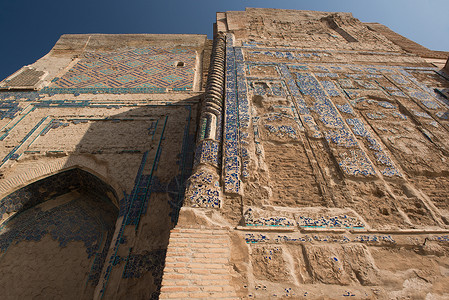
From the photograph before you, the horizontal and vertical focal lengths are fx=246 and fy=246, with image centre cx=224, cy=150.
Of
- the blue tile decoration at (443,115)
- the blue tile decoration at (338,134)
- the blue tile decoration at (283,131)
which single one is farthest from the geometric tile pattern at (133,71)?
the blue tile decoration at (443,115)

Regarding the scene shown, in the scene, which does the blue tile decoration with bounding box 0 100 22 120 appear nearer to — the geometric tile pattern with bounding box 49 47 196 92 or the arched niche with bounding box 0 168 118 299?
the geometric tile pattern with bounding box 49 47 196 92

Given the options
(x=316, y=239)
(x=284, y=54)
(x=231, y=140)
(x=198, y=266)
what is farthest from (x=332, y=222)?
(x=284, y=54)

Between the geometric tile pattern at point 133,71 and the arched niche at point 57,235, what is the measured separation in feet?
7.63

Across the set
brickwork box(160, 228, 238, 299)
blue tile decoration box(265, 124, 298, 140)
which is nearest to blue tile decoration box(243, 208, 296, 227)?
brickwork box(160, 228, 238, 299)

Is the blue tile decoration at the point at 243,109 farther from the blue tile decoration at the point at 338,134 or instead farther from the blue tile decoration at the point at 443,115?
the blue tile decoration at the point at 443,115

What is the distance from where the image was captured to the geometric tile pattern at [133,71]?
16.1 feet

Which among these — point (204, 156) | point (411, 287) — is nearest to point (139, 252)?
point (204, 156)

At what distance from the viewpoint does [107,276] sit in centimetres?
222

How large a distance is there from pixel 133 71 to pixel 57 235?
3.81 metres

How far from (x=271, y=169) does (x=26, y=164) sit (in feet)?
10.2

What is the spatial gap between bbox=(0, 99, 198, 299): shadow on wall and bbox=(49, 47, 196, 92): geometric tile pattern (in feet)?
4.60

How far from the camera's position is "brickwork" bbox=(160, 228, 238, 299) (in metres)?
1.17

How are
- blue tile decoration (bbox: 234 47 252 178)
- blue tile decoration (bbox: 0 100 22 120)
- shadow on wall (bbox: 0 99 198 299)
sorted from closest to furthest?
blue tile decoration (bbox: 234 47 252 178) → shadow on wall (bbox: 0 99 198 299) → blue tile decoration (bbox: 0 100 22 120)

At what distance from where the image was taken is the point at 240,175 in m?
1.92
